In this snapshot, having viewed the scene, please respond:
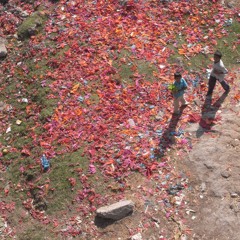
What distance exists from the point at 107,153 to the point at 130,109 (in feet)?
5.83

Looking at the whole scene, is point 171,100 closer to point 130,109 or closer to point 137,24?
point 130,109

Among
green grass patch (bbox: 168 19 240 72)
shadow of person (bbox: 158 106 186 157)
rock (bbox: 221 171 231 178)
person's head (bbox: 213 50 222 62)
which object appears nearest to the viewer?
rock (bbox: 221 171 231 178)

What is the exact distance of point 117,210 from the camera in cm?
A: 925

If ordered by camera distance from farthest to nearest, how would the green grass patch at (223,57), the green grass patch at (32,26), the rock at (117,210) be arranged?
the green grass patch at (32,26)
the green grass patch at (223,57)
the rock at (117,210)

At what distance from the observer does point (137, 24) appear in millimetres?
14117

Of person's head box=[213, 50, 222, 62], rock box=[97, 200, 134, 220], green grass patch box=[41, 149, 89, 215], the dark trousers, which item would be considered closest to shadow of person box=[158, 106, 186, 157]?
the dark trousers

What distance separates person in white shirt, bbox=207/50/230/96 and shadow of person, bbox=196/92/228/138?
274 mm

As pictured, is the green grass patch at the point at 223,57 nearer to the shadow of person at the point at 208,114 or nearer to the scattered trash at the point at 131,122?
the shadow of person at the point at 208,114

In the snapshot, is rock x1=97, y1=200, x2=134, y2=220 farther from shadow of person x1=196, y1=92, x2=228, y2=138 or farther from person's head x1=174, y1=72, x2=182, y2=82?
person's head x1=174, y1=72, x2=182, y2=82

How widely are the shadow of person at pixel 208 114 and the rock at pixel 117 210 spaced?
300 centimetres

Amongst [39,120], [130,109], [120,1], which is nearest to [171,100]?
[130,109]

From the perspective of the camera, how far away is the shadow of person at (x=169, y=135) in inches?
413

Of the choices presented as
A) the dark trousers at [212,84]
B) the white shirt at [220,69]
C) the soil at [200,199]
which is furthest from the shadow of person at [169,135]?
the white shirt at [220,69]

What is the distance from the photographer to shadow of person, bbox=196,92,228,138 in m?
10.8
